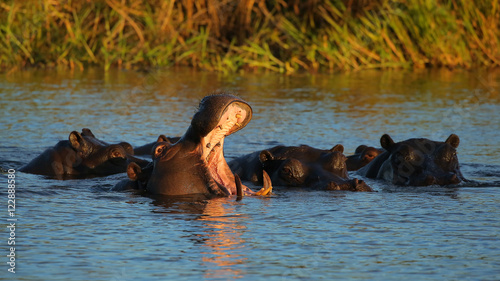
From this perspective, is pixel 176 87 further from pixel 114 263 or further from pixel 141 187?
pixel 114 263

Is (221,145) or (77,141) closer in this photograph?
(221,145)

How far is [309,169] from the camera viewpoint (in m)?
7.24

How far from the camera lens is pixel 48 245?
5.06 metres

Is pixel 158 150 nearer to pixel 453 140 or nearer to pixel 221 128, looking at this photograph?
pixel 221 128

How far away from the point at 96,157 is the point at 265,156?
1.60 m

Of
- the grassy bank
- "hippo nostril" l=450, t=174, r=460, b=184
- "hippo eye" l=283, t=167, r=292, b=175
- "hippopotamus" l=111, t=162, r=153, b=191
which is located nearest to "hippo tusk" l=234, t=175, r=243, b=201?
"hippopotamus" l=111, t=162, r=153, b=191

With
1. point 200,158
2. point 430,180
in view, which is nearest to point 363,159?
point 430,180

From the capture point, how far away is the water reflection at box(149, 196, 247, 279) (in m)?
4.57

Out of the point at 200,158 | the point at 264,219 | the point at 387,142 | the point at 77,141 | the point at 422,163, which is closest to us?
the point at 264,219

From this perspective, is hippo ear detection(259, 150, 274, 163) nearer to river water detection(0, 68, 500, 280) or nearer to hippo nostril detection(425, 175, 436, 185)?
river water detection(0, 68, 500, 280)

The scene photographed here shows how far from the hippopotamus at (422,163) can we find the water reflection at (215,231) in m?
1.87

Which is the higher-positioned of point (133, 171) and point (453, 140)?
point (453, 140)

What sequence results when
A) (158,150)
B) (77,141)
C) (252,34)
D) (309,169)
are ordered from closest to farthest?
(158,150) < (309,169) < (77,141) < (252,34)

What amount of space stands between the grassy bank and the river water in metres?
5.50
